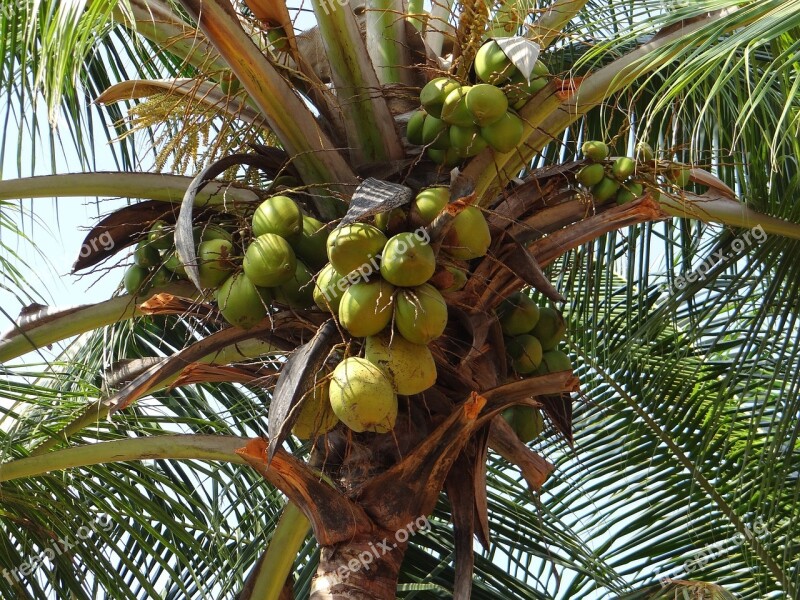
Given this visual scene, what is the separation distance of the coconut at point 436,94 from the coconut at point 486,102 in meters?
0.08

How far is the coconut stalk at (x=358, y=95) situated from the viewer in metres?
2.37

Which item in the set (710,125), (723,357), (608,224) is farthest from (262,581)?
(723,357)

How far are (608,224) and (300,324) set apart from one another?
0.74 metres

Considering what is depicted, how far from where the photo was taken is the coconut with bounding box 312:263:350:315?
1.96m

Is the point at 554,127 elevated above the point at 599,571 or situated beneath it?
elevated above

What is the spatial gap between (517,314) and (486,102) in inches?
22.0

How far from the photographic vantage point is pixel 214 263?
2135 mm

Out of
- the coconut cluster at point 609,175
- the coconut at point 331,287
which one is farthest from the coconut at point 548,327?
the coconut at point 331,287

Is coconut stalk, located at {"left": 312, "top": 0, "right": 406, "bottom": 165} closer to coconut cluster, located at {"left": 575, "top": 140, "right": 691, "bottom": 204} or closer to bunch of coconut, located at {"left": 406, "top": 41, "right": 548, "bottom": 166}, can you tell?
bunch of coconut, located at {"left": 406, "top": 41, "right": 548, "bottom": 166}

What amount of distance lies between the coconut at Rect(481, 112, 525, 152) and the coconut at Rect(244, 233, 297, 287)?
1.68 ft

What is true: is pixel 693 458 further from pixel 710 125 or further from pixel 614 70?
pixel 614 70

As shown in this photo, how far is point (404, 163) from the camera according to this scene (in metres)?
2.38

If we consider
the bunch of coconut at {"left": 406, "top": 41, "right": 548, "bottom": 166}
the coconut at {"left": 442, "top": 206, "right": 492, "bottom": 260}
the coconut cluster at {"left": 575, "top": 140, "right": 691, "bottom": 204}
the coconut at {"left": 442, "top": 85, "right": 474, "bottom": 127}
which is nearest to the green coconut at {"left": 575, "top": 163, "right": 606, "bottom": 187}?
the coconut cluster at {"left": 575, "top": 140, "right": 691, "bottom": 204}

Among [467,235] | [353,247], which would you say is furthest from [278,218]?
[467,235]
